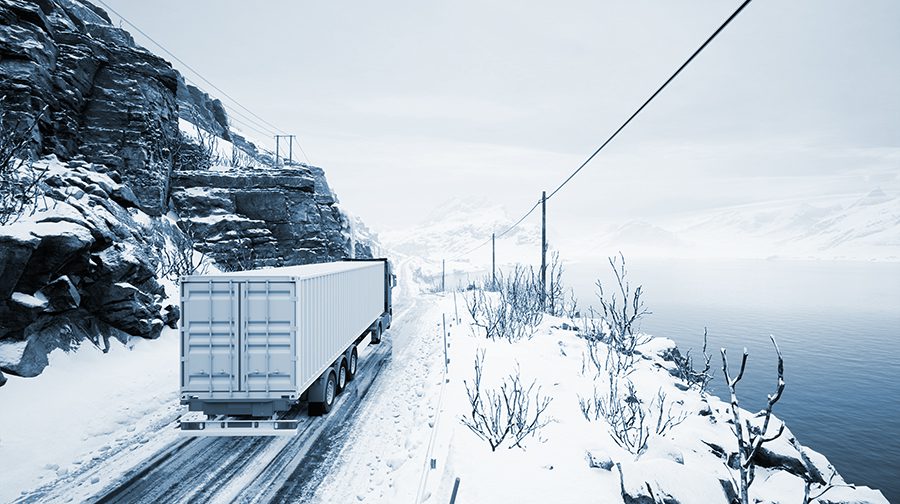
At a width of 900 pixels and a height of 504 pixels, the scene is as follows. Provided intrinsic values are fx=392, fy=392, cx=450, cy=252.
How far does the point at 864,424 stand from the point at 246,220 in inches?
1430

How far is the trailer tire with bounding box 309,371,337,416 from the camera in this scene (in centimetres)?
926

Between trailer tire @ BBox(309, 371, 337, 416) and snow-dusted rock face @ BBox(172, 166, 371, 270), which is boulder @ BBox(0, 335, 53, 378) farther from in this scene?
snow-dusted rock face @ BBox(172, 166, 371, 270)

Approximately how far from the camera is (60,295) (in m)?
10.9

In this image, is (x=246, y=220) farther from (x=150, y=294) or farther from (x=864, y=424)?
(x=864, y=424)

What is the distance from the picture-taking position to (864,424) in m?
19.6

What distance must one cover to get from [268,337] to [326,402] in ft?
→ 9.13

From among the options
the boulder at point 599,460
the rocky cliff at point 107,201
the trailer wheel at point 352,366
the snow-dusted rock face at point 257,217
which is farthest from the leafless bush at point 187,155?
the boulder at point 599,460

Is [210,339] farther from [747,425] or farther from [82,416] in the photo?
[747,425]

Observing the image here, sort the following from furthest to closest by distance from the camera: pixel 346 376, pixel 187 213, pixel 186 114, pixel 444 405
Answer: pixel 186 114, pixel 187 213, pixel 346 376, pixel 444 405

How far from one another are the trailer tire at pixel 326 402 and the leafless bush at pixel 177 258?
11.6m

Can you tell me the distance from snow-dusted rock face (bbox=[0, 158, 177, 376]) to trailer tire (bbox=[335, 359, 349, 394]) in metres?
7.14

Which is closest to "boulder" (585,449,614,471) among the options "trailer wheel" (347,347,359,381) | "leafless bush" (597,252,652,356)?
"leafless bush" (597,252,652,356)

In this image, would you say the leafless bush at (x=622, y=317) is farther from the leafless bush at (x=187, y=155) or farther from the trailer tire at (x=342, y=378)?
the leafless bush at (x=187, y=155)

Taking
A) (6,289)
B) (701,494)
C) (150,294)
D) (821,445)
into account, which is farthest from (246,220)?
(821,445)
